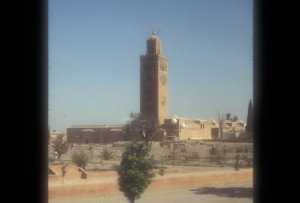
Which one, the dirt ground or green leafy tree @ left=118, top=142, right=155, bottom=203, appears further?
the dirt ground

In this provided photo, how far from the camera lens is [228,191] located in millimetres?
13992

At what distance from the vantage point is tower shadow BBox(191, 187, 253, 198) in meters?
13.0

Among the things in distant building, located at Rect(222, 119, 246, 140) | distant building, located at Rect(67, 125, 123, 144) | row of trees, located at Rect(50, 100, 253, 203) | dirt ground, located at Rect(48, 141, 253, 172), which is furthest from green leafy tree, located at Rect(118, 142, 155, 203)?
distant building, located at Rect(222, 119, 246, 140)

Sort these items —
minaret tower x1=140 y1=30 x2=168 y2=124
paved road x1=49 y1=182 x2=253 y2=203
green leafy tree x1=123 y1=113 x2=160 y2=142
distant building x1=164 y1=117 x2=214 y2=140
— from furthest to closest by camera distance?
minaret tower x1=140 y1=30 x2=168 y2=124
distant building x1=164 y1=117 x2=214 y2=140
green leafy tree x1=123 y1=113 x2=160 y2=142
paved road x1=49 y1=182 x2=253 y2=203

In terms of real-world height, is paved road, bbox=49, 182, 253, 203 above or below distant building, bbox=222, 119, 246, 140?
below

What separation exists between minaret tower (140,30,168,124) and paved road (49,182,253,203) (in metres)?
26.1

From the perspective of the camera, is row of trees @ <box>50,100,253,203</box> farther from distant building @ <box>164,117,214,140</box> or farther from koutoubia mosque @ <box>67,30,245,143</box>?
koutoubia mosque @ <box>67,30,245,143</box>

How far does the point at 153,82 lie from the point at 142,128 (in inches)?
329

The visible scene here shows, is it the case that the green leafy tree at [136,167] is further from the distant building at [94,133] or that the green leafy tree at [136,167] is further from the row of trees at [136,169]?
the distant building at [94,133]

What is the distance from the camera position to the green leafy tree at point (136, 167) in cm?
962

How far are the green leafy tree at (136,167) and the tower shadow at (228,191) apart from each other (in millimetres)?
4054

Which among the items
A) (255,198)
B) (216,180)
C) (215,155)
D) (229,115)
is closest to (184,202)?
(216,180)

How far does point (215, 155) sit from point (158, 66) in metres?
18.0
